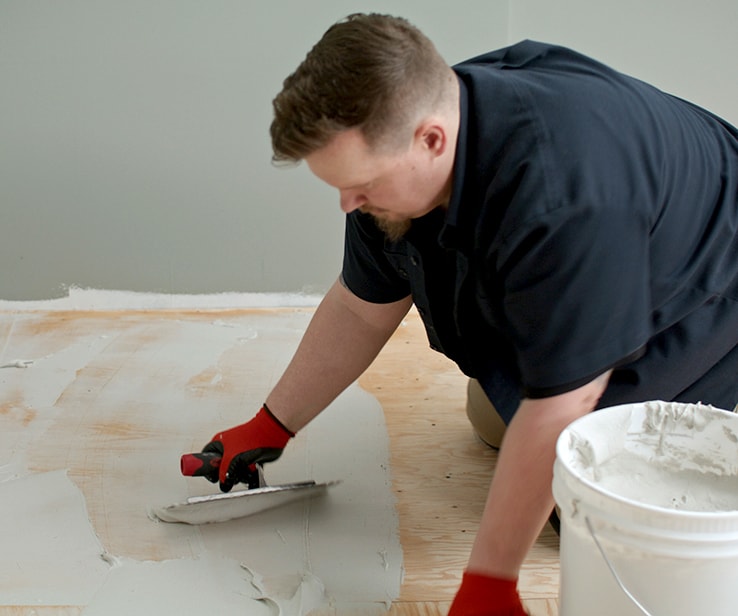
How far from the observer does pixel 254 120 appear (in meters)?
2.97

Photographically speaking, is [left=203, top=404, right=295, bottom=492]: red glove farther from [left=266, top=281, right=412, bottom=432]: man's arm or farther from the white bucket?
the white bucket

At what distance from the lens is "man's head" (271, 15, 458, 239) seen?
121 cm

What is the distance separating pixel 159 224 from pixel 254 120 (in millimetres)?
506

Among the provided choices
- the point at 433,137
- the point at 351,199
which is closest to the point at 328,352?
the point at 351,199

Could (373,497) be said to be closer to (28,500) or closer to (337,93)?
(28,500)

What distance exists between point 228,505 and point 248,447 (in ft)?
0.47

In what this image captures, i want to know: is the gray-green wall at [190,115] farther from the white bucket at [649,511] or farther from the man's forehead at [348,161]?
the white bucket at [649,511]

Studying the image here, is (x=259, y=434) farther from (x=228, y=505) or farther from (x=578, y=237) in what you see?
(x=578, y=237)

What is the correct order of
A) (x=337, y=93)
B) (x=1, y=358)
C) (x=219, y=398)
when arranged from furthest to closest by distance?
(x=1, y=358) < (x=219, y=398) < (x=337, y=93)

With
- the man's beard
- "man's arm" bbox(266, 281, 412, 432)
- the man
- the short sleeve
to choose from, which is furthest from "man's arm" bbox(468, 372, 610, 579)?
"man's arm" bbox(266, 281, 412, 432)

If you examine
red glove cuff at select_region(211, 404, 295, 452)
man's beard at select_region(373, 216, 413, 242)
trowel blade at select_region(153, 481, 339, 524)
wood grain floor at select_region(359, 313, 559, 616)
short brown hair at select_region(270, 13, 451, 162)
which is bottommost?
wood grain floor at select_region(359, 313, 559, 616)

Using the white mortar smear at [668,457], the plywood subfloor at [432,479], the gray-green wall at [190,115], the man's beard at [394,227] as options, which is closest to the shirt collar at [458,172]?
the man's beard at [394,227]

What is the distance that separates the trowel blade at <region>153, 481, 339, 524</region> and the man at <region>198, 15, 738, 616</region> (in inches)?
21.9

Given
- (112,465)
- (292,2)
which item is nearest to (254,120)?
(292,2)
